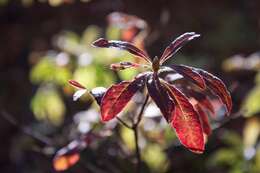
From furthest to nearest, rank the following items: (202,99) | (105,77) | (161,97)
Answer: (105,77) < (202,99) < (161,97)

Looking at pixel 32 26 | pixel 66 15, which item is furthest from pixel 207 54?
pixel 32 26

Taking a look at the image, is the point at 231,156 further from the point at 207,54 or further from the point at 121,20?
the point at 207,54

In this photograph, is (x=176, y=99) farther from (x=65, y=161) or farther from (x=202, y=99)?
(x=65, y=161)

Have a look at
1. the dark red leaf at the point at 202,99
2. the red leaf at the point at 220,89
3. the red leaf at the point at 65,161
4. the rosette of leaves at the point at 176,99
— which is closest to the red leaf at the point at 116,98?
the rosette of leaves at the point at 176,99

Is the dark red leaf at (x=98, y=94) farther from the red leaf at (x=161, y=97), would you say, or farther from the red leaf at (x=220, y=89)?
the red leaf at (x=220, y=89)

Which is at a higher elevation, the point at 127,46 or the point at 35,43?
the point at 127,46

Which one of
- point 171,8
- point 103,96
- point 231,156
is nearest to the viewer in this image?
point 103,96

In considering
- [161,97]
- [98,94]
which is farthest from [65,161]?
[161,97]
